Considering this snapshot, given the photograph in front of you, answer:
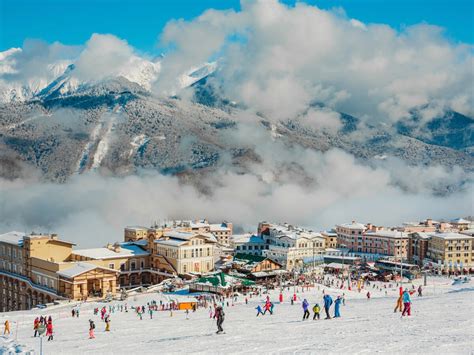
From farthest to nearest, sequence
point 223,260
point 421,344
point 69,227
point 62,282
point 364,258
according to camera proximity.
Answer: point 69,227
point 364,258
point 223,260
point 62,282
point 421,344

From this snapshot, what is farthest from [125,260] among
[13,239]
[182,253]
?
[13,239]

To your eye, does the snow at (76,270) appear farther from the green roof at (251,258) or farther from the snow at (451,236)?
the snow at (451,236)

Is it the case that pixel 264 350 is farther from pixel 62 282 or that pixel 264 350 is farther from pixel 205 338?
pixel 62 282

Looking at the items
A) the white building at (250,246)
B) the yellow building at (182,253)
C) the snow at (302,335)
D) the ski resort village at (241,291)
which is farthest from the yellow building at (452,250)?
the snow at (302,335)

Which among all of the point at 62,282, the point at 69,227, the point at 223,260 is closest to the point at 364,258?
the point at 223,260

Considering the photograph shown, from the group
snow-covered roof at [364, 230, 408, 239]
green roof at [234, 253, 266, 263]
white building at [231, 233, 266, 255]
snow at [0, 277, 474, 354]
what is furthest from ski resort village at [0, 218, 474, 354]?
green roof at [234, 253, 266, 263]

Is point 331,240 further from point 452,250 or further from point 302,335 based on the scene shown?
point 302,335

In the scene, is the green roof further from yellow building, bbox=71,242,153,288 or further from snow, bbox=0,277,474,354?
snow, bbox=0,277,474,354
